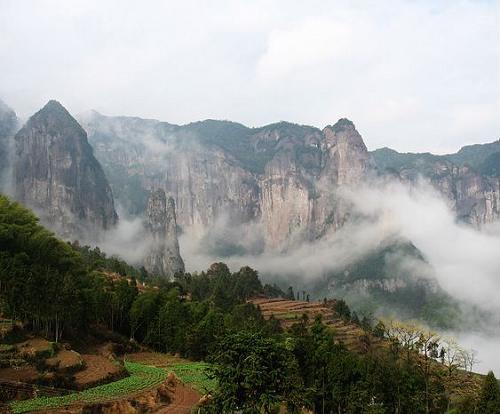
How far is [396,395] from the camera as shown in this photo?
52344mm

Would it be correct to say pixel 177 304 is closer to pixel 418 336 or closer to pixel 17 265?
pixel 17 265

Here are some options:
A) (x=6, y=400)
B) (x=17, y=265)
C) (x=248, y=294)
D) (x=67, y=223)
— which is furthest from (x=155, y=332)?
(x=67, y=223)

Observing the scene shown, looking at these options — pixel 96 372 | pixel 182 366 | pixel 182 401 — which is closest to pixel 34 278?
pixel 96 372

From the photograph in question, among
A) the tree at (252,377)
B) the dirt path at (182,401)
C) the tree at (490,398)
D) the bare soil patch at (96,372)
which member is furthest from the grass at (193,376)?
the tree at (490,398)

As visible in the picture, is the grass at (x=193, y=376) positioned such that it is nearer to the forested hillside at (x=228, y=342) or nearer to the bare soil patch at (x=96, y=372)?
→ the forested hillside at (x=228, y=342)

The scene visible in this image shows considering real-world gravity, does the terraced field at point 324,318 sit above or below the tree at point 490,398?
below

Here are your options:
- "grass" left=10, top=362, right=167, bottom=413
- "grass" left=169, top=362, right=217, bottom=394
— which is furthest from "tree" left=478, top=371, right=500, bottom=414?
"grass" left=10, top=362, right=167, bottom=413

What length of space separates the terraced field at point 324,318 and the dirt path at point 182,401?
45.5 metres

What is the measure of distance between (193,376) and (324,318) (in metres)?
65.8

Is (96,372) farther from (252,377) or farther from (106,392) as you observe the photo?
(252,377)

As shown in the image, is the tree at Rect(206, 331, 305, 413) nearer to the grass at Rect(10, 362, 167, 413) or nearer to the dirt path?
the grass at Rect(10, 362, 167, 413)

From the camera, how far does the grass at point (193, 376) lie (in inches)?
1676

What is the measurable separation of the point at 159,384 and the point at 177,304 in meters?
29.7

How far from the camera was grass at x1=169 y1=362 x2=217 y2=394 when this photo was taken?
140 ft
